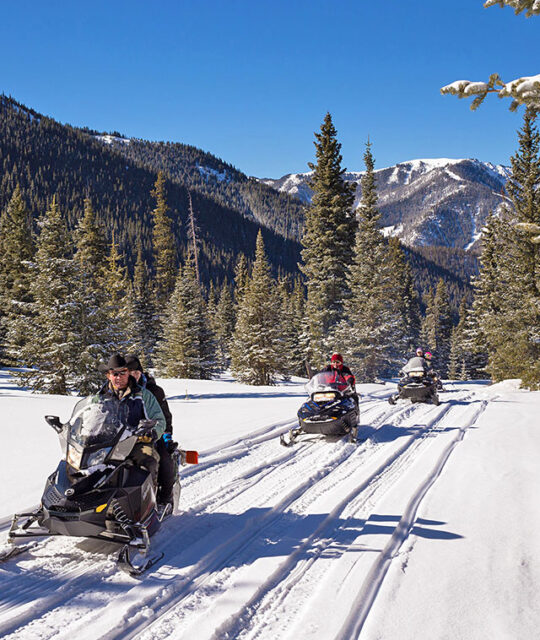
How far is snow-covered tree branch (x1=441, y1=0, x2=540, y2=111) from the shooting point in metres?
4.62

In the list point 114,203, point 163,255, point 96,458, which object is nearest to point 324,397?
point 96,458

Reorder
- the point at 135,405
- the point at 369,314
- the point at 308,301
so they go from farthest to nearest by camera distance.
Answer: the point at 308,301, the point at 369,314, the point at 135,405

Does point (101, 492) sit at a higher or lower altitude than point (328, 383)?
lower

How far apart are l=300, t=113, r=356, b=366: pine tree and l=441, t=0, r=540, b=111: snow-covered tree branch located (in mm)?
22238

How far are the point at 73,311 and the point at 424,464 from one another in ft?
48.6

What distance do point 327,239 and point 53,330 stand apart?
16428 mm

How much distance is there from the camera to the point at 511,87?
471cm

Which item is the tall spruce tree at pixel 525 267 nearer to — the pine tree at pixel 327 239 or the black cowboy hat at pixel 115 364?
the pine tree at pixel 327 239

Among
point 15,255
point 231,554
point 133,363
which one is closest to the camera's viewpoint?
point 231,554

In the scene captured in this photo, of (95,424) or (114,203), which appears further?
A: (114,203)

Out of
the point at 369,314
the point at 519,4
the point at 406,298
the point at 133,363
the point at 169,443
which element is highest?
the point at 406,298

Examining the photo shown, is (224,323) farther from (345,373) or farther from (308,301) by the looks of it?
(345,373)

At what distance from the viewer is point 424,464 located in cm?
748

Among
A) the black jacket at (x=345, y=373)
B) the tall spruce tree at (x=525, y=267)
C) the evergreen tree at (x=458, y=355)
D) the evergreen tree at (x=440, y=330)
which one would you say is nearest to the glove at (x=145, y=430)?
the black jacket at (x=345, y=373)
